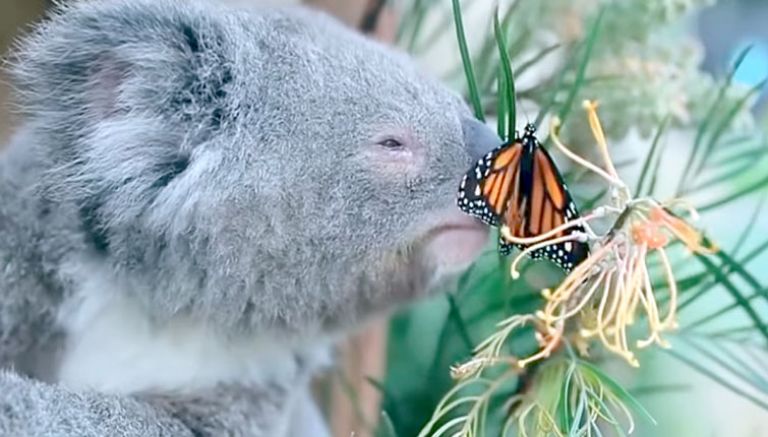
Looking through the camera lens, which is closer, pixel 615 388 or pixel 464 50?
pixel 615 388

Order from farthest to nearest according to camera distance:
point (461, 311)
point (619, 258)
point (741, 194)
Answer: point (461, 311), point (741, 194), point (619, 258)

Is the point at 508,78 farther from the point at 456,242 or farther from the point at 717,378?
the point at 717,378

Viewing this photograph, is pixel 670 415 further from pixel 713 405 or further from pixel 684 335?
pixel 684 335

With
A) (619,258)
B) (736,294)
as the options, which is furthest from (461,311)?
(619,258)

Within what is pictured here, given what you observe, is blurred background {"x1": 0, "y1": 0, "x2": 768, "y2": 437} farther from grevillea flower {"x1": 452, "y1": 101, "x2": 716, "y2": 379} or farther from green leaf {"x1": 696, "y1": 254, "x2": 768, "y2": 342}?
grevillea flower {"x1": 452, "y1": 101, "x2": 716, "y2": 379}

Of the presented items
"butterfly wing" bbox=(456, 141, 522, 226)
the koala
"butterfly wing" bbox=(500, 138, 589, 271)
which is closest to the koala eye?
the koala

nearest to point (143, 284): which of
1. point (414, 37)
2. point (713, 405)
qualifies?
point (414, 37)
